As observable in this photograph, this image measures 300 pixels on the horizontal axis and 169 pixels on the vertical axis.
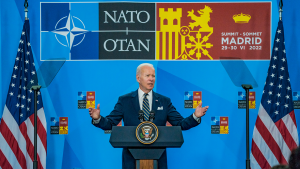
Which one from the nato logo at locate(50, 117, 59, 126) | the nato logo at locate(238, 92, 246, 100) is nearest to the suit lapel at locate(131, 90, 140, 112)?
the nato logo at locate(50, 117, 59, 126)

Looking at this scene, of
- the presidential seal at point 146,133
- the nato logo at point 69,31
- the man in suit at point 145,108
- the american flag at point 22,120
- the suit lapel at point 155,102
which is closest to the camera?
the presidential seal at point 146,133

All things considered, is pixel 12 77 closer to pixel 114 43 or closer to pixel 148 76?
pixel 114 43

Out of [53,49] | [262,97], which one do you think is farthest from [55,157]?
[262,97]

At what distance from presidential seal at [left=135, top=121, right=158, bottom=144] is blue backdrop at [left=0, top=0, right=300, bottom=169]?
230 centimetres

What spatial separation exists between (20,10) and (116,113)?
230 centimetres

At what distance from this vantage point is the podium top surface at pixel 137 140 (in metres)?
2.30

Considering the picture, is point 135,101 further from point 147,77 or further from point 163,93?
point 163,93

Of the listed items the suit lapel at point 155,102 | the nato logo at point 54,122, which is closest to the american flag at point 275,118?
the suit lapel at point 155,102

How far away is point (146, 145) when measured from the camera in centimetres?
229

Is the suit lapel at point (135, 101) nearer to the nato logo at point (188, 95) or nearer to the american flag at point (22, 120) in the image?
the nato logo at point (188, 95)

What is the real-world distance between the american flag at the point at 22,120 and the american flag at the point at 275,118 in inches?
106

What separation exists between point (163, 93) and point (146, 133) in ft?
7.62

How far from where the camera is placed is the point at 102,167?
460 centimetres

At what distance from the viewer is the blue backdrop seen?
15.0ft
